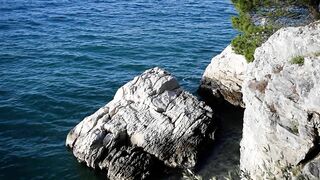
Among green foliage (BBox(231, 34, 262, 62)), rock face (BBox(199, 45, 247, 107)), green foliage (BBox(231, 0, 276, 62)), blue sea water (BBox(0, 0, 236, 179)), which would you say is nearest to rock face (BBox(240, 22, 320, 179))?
green foliage (BBox(231, 0, 276, 62))

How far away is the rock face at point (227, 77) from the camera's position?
121 feet

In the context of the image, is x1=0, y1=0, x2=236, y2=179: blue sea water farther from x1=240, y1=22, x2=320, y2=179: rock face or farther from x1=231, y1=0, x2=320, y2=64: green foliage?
x1=231, y1=0, x2=320, y2=64: green foliage

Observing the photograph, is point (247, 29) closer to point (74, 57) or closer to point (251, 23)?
point (251, 23)

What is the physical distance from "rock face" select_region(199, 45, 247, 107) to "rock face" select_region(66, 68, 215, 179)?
5.48m

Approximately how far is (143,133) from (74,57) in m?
21.4

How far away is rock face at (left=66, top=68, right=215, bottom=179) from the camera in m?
29.4

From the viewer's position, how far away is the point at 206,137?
31.9 m

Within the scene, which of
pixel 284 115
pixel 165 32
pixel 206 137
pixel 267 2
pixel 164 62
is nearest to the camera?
pixel 284 115

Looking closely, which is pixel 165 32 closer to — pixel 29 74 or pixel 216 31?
pixel 216 31

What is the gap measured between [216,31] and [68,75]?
21.4 m

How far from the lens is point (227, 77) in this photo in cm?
3797

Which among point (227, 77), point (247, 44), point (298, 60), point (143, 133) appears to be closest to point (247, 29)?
point (247, 44)

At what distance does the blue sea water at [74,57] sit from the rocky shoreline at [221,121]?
110 inches

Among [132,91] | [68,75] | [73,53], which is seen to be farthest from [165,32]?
[132,91]
